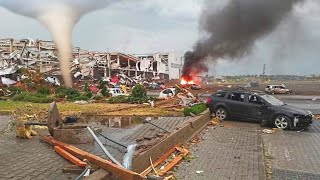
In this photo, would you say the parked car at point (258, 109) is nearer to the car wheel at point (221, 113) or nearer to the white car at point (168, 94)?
the car wheel at point (221, 113)

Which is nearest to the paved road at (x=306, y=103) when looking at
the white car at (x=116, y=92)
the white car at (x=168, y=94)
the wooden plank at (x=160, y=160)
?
the white car at (x=168, y=94)

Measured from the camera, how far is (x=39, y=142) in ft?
36.6

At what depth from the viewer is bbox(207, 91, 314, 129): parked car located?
17.0 metres

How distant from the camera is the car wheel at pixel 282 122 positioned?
17109 millimetres

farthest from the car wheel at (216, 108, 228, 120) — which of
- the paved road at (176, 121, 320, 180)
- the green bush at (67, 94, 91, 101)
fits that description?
the green bush at (67, 94, 91, 101)

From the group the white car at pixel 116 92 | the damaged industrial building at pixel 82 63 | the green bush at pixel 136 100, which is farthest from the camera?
the damaged industrial building at pixel 82 63

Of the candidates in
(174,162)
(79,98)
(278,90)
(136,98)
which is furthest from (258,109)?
(278,90)

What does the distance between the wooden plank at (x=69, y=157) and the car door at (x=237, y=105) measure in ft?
38.4

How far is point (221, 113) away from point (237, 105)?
1.14m

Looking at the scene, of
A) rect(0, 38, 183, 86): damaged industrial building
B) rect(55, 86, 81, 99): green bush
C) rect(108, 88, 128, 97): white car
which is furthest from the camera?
rect(0, 38, 183, 86): damaged industrial building

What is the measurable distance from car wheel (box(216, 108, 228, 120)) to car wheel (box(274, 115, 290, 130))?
3128 mm

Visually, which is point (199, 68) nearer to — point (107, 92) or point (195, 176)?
point (107, 92)

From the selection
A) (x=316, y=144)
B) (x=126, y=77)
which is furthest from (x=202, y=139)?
(x=126, y=77)

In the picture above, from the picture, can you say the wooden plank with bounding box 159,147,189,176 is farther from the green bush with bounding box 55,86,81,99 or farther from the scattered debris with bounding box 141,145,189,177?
the green bush with bounding box 55,86,81,99
